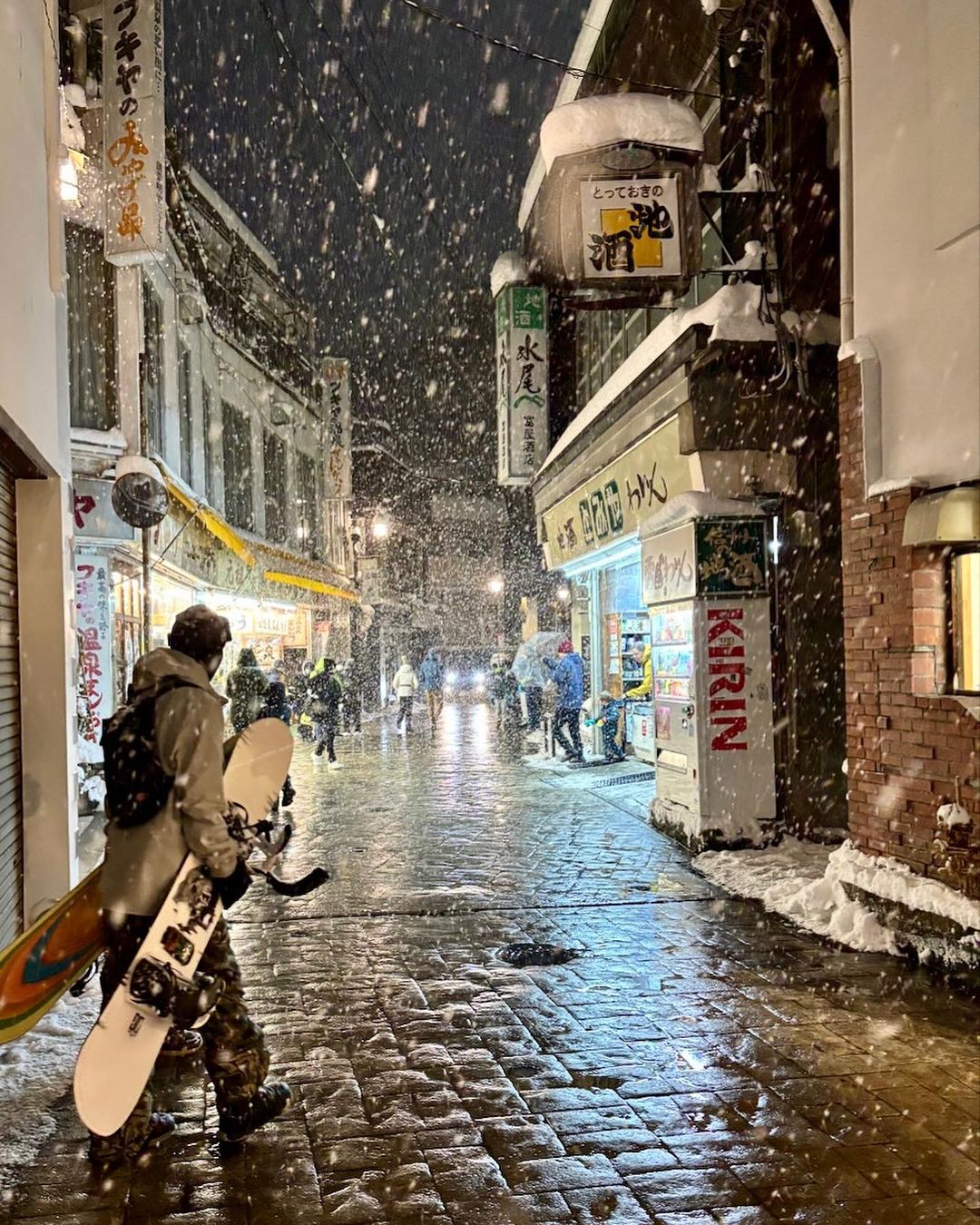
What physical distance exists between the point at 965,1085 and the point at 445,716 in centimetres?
2681

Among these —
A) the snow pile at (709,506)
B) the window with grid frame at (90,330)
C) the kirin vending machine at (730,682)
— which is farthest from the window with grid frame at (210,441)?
the kirin vending machine at (730,682)

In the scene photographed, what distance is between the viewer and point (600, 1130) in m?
4.27

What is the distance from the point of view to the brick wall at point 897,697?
20.2ft

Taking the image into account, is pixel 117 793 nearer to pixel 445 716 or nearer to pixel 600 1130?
pixel 600 1130

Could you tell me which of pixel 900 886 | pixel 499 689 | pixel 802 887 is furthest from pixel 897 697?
pixel 499 689

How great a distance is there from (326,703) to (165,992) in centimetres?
1382

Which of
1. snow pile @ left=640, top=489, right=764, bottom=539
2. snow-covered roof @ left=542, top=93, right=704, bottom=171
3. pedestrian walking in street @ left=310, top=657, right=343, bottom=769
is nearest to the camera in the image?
snow-covered roof @ left=542, top=93, right=704, bottom=171

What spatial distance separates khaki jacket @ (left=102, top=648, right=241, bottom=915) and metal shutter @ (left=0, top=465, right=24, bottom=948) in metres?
2.92

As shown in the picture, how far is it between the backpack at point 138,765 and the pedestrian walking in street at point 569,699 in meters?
13.1

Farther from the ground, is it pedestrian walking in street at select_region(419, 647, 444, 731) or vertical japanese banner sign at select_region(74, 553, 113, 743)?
vertical japanese banner sign at select_region(74, 553, 113, 743)

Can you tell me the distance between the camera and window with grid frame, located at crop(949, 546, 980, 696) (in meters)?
6.08

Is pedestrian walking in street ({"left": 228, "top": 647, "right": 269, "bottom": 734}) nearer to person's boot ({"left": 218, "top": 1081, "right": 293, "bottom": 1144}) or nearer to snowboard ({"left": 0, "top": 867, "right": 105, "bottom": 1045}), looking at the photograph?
snowboard ({"left": 0, "top": 867, "right": 105, "bottom": 1045})

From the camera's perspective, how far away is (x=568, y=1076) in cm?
484

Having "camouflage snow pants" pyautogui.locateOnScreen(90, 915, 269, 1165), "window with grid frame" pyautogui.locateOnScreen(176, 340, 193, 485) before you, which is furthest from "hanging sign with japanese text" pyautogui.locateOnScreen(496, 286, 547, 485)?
"camouflage snow pants" pyautogui.locateOnScreen(90, 915, 269, 1165)
